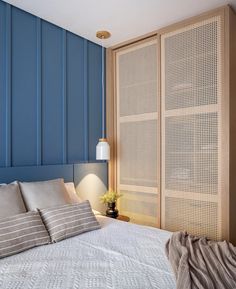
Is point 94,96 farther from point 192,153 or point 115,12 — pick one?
point 192,153

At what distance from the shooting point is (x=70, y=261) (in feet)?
4.86

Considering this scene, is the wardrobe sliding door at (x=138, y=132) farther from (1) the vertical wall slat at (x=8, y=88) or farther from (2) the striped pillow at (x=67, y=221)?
(1) the vertical wall slat at (x=8, y=88)

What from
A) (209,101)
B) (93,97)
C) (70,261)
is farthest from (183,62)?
(70,261)

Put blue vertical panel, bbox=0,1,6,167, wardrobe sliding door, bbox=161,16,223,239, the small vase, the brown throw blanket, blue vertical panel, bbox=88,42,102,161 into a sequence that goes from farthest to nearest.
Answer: blue vertical panel, bbox=88,42,102,161 → the small vase → wardrobe sliding door, bbox=161,16,223,239 → blue vertical panel, bbox=0,1,6,167 → the brown throw blanket

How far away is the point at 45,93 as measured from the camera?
2.57m

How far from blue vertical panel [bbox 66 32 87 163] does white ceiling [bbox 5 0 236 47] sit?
183mm

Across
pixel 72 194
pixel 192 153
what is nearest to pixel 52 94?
pixel 72 194

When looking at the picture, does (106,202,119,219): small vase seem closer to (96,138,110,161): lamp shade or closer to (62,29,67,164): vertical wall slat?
(96,138,110,161): lamp shade

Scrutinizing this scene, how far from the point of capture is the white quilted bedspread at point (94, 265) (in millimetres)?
1228

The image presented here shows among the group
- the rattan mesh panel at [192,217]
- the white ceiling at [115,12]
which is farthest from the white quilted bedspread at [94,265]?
the white ceiling at [115,12]

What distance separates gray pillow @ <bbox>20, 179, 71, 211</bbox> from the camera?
2.00m

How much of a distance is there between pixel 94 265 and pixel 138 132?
1894mm

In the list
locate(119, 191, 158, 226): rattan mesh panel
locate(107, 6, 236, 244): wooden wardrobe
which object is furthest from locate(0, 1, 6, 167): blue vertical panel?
locate(119, 191, 158, 226): rattan mesh panel

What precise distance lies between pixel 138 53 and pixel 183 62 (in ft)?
2.21
